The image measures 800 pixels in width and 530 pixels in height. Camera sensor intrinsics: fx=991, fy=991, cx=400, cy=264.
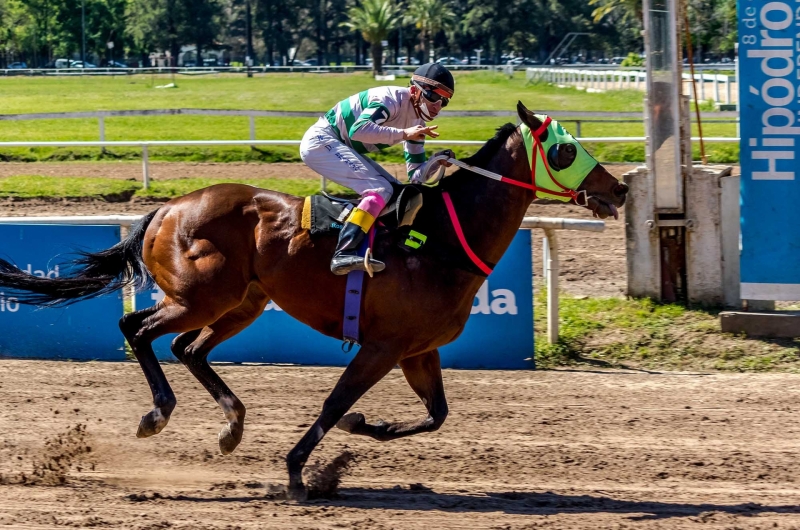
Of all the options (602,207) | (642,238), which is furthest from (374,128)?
(642,238)

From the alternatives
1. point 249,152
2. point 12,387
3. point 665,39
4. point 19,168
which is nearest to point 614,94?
point 249,152

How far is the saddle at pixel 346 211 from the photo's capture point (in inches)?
207

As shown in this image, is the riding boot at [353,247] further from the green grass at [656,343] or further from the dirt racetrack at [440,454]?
the green grass at [656,343]

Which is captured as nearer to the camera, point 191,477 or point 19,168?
point 191,477

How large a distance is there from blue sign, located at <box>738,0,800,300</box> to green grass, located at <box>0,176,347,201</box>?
6825mm

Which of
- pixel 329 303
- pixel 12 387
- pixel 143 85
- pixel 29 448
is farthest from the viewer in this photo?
pixel 143 85

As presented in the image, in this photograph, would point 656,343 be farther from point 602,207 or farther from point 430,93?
point 430,93

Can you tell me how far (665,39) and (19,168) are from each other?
1277cm

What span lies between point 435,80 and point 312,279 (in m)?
1.25

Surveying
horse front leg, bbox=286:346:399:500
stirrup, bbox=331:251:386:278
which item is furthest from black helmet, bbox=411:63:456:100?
horse front leg, bbox=286:346:399:500

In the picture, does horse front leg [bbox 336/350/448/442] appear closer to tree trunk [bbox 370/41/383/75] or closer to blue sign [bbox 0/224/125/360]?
blue sign [bbox 0/224/125/360]

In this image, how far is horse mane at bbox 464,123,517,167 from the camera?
17.6 ft

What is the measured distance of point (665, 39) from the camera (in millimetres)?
8320

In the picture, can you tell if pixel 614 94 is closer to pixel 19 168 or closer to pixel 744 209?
pixel 19 168
